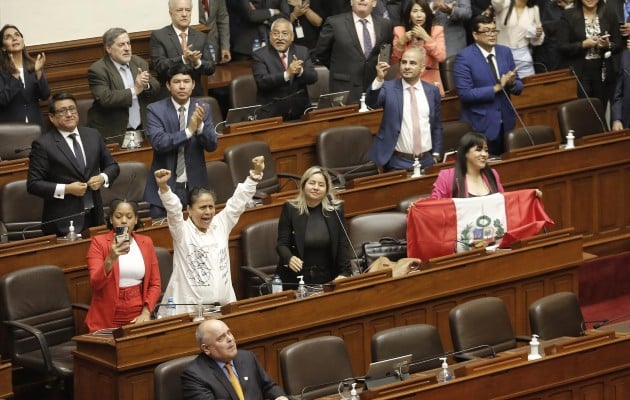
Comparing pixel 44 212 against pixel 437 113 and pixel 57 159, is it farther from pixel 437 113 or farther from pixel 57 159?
pixel 437 113

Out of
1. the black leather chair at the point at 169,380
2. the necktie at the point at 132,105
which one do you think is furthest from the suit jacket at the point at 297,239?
the necktie at the point at 132,105

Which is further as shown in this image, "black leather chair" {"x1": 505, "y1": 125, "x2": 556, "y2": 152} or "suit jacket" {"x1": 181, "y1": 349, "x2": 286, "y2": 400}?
"black leather chair" {"x1": 505, "y1": 125, "x2": 556, "y2": 152}

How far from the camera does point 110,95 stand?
17.3 feet

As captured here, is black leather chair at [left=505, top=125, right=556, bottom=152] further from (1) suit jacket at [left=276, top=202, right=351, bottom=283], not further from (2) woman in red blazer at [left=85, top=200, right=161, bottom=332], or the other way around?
(2) woman in red blazer at [left=85, top=200, right=161, bottom=332]

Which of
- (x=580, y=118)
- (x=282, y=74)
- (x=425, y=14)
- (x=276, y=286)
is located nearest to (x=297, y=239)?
(x=276, y=286)

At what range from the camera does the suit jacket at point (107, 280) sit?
14.0ft

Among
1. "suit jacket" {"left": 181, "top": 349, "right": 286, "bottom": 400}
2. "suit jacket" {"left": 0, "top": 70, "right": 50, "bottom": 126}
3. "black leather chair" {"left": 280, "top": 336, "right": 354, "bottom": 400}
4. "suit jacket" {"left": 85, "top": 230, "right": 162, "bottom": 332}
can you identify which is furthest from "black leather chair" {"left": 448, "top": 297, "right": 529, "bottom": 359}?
"suit jacket" {"left": 0, "top": 70, "right": 50, "bottom": 126}

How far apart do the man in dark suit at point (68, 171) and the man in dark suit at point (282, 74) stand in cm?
96

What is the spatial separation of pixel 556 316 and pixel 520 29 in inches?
80.0

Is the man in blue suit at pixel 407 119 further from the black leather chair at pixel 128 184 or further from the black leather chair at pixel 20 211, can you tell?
the black leather chair at pixel 20 211

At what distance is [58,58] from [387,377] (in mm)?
2668

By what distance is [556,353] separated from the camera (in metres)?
4.08

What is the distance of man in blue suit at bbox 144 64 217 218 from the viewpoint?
4.73 meters

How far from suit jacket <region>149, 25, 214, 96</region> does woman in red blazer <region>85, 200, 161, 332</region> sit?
1241mm
